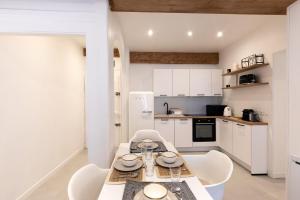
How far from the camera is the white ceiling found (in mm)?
2963

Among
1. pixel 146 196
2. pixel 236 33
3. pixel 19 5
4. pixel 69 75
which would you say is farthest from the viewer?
pixel 69 75

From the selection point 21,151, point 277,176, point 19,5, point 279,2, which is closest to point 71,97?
point 21,151

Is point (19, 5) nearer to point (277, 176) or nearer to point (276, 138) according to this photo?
point (276, 138)

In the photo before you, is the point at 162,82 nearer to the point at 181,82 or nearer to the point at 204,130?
the point at 181,82

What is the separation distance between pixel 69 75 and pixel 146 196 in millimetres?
3709

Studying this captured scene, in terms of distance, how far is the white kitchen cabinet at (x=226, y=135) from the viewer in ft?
13.2

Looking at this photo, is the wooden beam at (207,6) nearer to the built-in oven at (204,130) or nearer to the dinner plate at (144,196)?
the dinner plate at (144,196)

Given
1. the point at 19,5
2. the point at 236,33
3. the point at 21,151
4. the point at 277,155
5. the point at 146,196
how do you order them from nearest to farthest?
the point at 146,196 → the point at 19,5 → the point at 21,151 → the point at 277,155 → the point at 236,33

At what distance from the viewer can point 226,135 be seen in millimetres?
4211

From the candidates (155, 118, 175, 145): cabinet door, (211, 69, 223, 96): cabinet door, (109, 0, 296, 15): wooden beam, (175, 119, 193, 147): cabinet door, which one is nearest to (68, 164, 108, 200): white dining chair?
(109, 0, 296, 15): wooden beam

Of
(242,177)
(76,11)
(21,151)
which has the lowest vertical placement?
(242,177)

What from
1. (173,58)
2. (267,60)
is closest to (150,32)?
(173,58)

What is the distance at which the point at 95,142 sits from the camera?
197 centimetres

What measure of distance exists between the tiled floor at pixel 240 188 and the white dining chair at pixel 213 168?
3.17 feet
